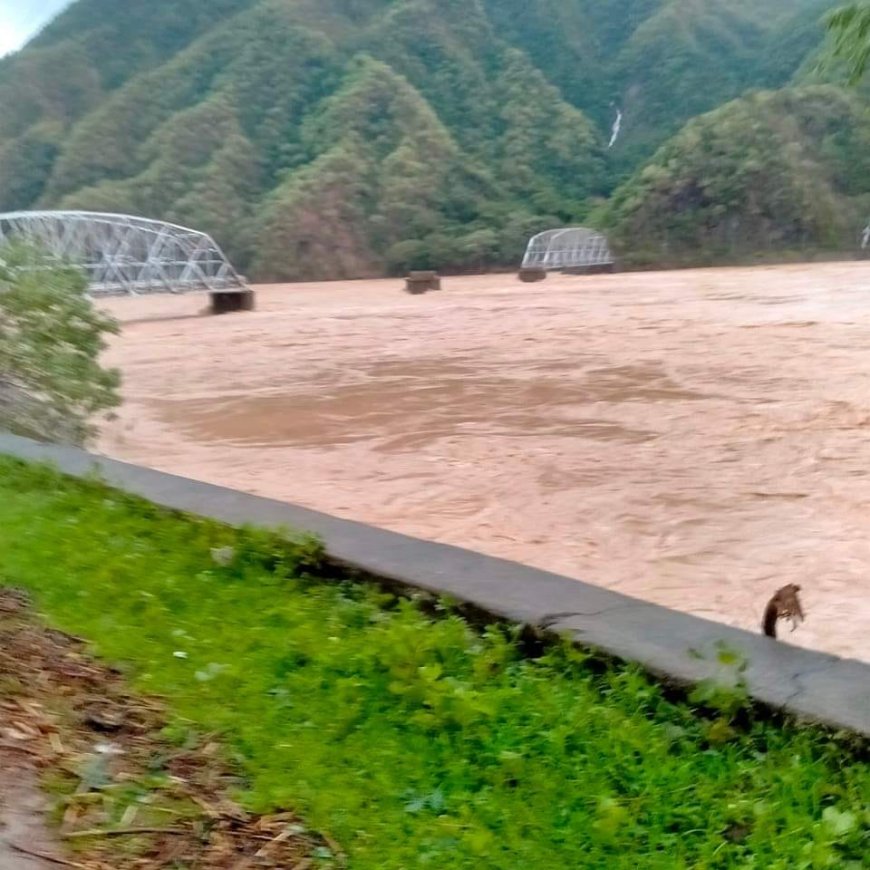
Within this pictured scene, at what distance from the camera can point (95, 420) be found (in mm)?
13562

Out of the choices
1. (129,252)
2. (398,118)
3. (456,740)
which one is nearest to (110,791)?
(456,740)

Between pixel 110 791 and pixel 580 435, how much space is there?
11175 millimetres

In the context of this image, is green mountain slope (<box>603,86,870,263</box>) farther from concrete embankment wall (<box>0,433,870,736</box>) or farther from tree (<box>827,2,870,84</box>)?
concrete embankment wall (<box>0,433,870,736</box>)

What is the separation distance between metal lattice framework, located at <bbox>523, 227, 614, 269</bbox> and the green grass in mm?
51398

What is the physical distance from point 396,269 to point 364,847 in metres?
56.3

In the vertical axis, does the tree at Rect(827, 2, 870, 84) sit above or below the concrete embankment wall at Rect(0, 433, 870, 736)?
above

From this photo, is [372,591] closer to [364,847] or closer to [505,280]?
[364,847]

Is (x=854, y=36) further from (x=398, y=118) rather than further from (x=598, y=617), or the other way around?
(x=398, y=118)

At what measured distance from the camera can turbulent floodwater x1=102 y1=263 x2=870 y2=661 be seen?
7859 millimetres

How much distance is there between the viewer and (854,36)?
479 cm

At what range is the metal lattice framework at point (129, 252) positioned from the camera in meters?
34.4

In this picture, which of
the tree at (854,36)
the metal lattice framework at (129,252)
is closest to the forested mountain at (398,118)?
the metal lattice framework at (129,252)

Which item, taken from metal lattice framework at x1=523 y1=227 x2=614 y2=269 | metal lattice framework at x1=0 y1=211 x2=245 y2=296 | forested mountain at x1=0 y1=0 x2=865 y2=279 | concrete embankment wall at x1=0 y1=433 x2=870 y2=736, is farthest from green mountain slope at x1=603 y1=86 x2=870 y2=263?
concrete embankment wall at x1=0 y1=433 x2=870 y2=736

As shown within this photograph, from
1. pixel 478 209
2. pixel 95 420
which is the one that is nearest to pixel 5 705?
pixel 95 420
